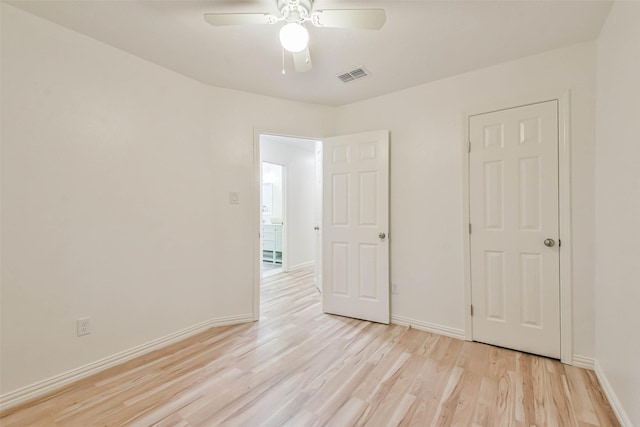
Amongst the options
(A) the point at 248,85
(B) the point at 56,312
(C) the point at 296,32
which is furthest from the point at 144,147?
(C) the point at 296,32

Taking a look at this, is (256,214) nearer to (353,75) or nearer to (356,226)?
(356,226)

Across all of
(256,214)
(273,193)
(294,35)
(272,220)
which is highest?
(294,35)

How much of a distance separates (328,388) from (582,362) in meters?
1.89

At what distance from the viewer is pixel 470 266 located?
99.1 inches

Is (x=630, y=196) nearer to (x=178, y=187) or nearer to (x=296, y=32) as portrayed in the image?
(x=296, y=32)

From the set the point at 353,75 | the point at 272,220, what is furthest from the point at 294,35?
the point at 272,220

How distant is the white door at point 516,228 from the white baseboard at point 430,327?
0.15 m

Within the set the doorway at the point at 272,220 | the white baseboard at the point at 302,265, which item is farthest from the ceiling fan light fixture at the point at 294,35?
the white baseboard at the point at 302,265

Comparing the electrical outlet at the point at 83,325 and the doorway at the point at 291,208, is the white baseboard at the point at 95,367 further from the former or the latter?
the doorway at the point at 291,208

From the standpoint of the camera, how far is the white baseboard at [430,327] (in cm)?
258

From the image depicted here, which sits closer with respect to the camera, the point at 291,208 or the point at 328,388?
the point at 328,388

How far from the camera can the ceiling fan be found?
4.94 feet

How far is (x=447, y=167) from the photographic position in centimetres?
264

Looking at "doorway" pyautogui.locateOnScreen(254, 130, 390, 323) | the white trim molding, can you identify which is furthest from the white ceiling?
"doorway" pyautogui.locateOnScreen(254, 130, 390, 323)
